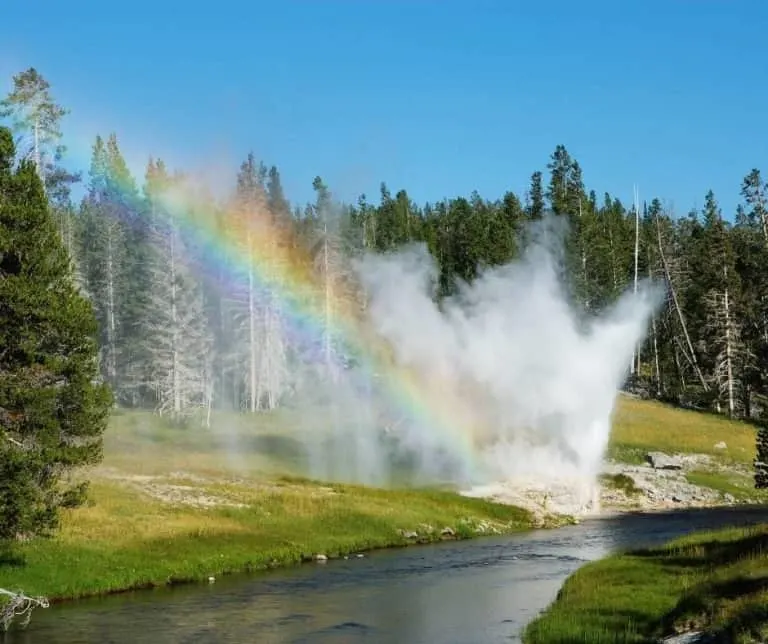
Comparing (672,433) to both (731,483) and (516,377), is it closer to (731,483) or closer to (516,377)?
(731,483)

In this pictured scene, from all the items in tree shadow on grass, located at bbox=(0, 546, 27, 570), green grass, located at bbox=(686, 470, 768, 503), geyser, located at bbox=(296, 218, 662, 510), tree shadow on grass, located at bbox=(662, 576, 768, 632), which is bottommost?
green grass, located at bbox=(686, 470, 768, 503)

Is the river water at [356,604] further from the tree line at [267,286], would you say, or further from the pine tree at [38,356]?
the tree line at [267,286]

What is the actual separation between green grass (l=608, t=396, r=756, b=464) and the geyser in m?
9.95

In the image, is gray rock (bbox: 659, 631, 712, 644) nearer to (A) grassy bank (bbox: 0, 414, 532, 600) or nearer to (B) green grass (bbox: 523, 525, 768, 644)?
(B) green grass (bbox: 523, 525, 768, 644)

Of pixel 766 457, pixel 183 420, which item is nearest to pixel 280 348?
pixel 183 420

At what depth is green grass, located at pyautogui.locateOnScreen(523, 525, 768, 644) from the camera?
920 inches

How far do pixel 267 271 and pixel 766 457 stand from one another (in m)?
67.8

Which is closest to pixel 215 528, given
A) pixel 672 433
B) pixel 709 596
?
pixel 709 596

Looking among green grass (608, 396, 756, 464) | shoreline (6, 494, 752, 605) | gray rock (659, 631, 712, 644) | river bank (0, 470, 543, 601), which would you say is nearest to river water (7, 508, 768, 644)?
shoreline (6, 494, 752, 605)

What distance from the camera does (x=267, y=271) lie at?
106188 millimetres

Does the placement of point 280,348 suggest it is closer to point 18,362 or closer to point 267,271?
point 267,271

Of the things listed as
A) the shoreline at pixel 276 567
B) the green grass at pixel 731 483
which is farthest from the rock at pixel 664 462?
the shoreline at pixel 276 567

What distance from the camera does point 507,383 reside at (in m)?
78.7

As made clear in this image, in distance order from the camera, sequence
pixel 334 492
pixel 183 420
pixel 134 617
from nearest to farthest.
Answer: pixel 134 617 < pixel 334 492 < pixel 183 420
